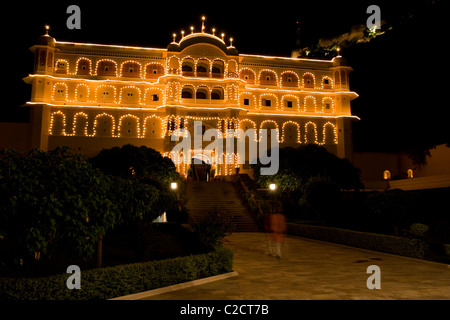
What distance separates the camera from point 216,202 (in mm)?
24594

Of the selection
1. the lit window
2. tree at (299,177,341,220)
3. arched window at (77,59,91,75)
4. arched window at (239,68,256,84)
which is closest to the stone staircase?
tree at (299,177,341,220)

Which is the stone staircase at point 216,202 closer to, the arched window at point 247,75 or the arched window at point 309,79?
the arched window at point 247,75

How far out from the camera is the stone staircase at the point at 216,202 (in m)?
21.8

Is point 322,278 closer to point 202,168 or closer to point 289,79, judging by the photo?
point 202,168

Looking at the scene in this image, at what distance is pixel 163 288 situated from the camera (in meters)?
7.82

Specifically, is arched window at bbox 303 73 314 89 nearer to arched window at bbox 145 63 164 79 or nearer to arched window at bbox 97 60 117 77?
arched window at bbox 145 63 164 79

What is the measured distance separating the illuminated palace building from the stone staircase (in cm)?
658

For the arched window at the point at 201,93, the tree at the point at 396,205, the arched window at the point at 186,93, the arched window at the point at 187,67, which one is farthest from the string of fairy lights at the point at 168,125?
the tree at the point at 396,205

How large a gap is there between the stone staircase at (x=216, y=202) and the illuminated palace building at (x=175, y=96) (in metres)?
6.58

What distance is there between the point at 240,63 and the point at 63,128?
700 inches

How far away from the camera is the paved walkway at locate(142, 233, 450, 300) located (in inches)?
294

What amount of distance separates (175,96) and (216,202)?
13.9 meters
